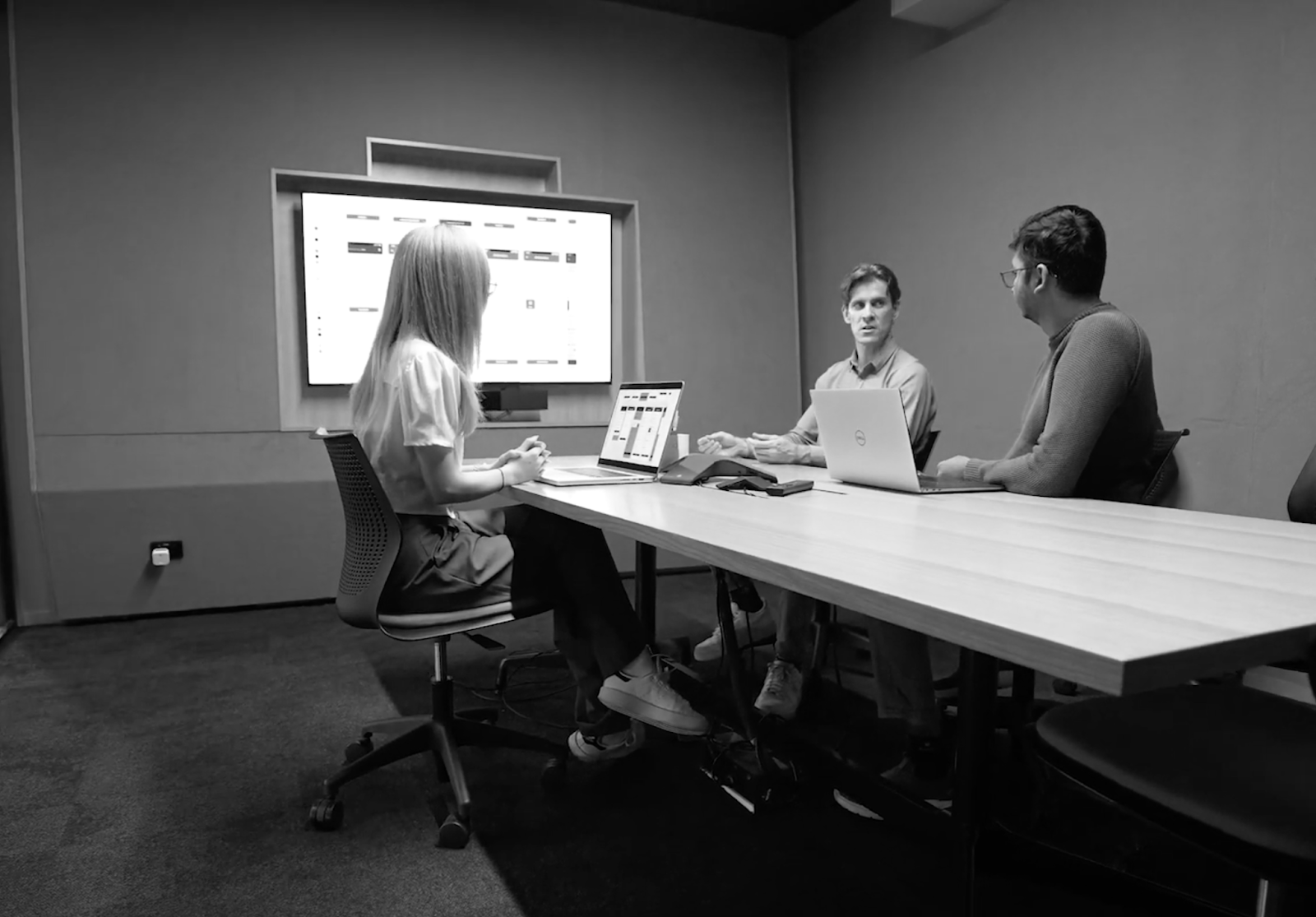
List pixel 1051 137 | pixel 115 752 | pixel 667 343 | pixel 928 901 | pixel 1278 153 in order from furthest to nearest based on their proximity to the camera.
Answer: pixel 667 343, pixel 1051 137, pixel 1278 153, pixel 115 752, pixel 928 901

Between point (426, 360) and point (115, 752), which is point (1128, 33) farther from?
point (115, 752)

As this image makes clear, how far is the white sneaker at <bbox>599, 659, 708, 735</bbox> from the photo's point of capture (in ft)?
6.11

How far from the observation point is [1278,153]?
2.62m

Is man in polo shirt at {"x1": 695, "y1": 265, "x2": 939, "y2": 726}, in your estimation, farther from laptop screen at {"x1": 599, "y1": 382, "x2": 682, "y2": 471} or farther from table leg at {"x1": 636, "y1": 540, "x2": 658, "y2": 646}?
table leg at {"x1": 636, "y1": 540, "x2": 658, "y2": 646}

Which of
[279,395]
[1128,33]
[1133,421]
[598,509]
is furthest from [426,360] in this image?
[1128,33]

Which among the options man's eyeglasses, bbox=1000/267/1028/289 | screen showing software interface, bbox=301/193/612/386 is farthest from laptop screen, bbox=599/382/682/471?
screen showing software interface, bbox=301/193/612/386

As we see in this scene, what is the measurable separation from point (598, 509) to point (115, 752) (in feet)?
5.43

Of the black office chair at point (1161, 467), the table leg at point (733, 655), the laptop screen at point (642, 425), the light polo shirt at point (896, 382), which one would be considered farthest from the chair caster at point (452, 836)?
the black office chair at point (1161, 467)

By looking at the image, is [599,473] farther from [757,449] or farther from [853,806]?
[853,806]

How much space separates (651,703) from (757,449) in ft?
3.32

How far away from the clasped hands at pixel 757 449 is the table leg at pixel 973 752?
1.42 metres

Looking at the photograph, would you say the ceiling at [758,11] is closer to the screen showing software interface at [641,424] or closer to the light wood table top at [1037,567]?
the screen showing software interface at [641,424]

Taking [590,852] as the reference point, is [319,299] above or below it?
above

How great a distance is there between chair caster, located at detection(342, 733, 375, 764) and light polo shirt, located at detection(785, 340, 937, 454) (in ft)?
5.14
